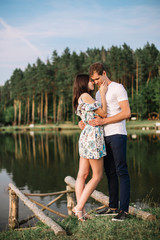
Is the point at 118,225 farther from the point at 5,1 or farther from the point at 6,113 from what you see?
the point at 6,113

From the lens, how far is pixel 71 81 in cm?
5047

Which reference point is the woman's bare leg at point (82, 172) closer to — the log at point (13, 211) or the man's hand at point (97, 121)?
the man's hand at point (97, 121)

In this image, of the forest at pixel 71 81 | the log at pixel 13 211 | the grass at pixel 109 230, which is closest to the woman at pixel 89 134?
the grass at pixel 109 230

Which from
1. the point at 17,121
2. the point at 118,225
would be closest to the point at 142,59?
the point at 17,121

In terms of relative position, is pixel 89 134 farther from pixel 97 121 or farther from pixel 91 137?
pixel 97 121

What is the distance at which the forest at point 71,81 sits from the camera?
47312 mm

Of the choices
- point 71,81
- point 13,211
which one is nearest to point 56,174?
point 13,211

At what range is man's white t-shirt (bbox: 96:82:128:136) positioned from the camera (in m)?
3.79

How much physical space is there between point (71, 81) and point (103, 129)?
47.2 m

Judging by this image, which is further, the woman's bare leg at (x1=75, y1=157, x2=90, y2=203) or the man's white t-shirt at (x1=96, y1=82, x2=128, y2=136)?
the woman's bare leg at (x1=75, y1=157, x2=90, y2=203)

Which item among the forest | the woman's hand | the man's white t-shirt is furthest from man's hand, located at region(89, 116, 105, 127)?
the forest

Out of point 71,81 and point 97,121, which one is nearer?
Result: point 97,121

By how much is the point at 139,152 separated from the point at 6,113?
178ft

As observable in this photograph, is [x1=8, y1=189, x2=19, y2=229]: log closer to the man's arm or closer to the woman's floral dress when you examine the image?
the woman's floral dress
